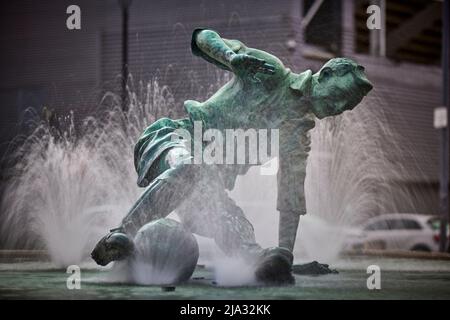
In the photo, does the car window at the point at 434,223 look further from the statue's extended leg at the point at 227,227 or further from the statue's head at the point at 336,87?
the statue's extended leg at the point at 227,227

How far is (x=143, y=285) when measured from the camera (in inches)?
201

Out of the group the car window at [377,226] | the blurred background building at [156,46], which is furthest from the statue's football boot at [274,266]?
the car window at [377,226]

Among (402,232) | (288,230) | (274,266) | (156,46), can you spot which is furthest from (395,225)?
(274,266)

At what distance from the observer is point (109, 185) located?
10.3 meters

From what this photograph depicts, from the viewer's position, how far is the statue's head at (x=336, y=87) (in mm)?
5734

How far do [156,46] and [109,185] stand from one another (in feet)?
22.6

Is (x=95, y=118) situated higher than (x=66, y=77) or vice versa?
(x=66, y=77)

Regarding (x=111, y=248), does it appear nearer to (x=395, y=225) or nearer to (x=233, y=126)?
(x=233, y=126)

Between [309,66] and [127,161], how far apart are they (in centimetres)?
854

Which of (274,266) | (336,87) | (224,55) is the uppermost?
(224,55)

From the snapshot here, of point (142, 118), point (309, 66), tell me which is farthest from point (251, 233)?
point (309, 66)

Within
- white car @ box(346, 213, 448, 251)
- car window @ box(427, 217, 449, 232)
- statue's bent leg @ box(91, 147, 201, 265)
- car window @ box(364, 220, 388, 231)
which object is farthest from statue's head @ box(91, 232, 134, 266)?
car window @ box(427, 217, 449, 232)

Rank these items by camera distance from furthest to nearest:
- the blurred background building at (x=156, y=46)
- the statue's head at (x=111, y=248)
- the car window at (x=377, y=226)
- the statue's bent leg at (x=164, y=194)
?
the car window at (x=377, y=226) < the blurred background building at (x=156, y=46) < the statue's bent leg at (x=164, y=194) < the statue's head at (x=111, y=248)
